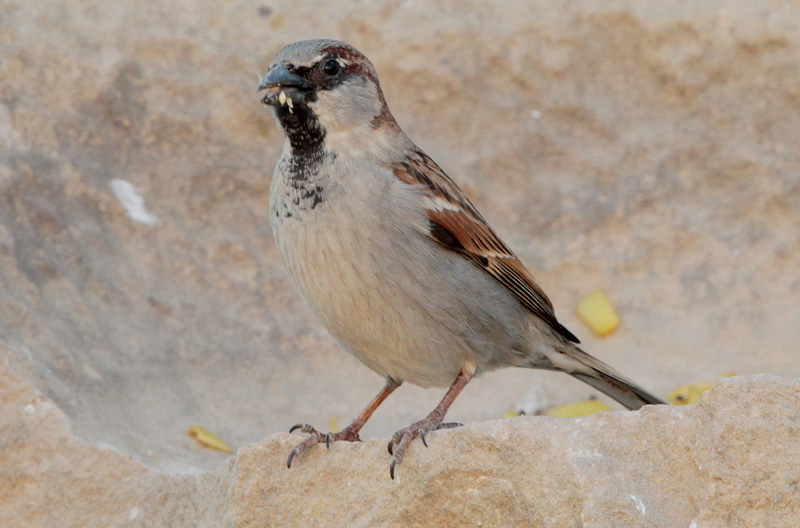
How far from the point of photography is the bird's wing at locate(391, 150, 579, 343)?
3893 mm

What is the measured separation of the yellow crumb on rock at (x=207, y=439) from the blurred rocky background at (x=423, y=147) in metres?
0.05

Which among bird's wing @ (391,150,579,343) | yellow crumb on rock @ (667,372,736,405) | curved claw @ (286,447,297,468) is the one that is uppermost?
bird's wing @ (391,150,579,343)

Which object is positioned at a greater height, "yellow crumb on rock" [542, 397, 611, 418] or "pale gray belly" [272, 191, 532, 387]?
"pale gray belly" [272, 191, 532, 387]

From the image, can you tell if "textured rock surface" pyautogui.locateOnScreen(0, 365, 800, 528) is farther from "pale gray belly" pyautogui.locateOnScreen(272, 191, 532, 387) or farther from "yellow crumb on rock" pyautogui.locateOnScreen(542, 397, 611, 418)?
"yellow crumb on rock" pyautogui.locateOnScreen(542, 397, 611, 418)

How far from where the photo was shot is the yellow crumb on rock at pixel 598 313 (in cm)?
583

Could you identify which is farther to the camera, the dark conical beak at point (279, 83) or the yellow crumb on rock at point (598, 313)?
the yellow crumb on rock at point (598, 313)

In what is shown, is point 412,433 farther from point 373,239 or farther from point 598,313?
point 598,313

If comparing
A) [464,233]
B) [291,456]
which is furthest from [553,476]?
[464,233]

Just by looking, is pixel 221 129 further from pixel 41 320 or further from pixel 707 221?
pixel 707 221

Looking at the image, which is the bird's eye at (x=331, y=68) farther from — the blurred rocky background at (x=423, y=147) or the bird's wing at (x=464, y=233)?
the blurred rocky background at (x=423, y=147)

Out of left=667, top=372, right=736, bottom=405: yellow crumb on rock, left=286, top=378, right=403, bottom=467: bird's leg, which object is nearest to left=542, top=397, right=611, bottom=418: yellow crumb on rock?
left=667, top=372, right=736, bottom=405: yellow crumb on rock

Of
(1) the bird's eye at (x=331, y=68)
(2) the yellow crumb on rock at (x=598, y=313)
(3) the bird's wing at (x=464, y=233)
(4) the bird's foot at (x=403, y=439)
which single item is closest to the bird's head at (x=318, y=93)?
(1) the bird's eye at (x=331, y=68)

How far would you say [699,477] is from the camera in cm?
272

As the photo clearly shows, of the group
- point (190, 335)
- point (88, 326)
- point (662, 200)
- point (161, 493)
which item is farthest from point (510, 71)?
point (161, 493)
